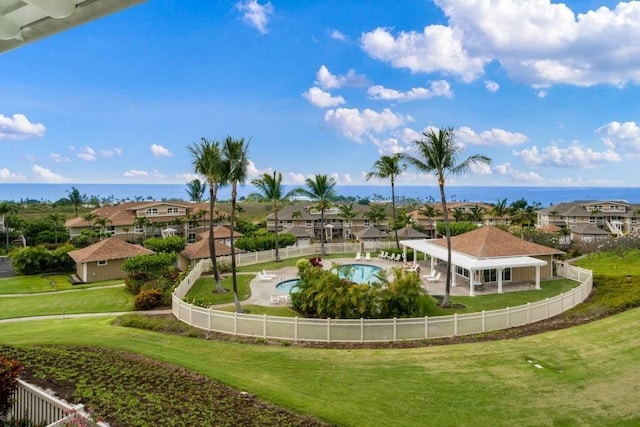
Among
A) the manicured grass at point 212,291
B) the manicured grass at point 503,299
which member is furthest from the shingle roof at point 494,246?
the manicured grass at point 212,291

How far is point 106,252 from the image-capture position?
3147cm

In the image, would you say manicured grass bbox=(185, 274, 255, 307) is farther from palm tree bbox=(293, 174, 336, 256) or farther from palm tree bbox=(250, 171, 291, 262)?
palm tree bbox=(293, 174, 336, 256)

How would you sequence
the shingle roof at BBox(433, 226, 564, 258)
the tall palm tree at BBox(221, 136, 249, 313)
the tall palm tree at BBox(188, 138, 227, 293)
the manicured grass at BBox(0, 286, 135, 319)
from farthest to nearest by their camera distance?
the shingle roof at BBox(433, 226, 564, 258) < the manicured grass at BBox(0, 286, 135, 319) < the tall palm tree at BBox(188, 138, 227, 293) < the tall palm tree at BBox(221, 136, 249, 313)

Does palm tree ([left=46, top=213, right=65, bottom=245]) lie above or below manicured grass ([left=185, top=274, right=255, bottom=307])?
above

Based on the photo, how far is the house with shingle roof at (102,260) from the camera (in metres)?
30.8

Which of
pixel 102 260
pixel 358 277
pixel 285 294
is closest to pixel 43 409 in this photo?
pixel 285 294

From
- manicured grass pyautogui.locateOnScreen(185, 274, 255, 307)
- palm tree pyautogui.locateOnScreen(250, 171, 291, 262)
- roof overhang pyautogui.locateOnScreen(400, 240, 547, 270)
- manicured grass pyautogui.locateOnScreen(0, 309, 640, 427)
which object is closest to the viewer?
manicured grass pyautogui.locateOnScreen(0, 309, 640, 427)

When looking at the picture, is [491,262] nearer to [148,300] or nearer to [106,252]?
[148,300]

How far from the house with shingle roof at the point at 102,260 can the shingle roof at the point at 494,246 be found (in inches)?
1015

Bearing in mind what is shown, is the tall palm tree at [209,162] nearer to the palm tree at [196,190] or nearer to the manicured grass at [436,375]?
the manicured grass at [436,375]

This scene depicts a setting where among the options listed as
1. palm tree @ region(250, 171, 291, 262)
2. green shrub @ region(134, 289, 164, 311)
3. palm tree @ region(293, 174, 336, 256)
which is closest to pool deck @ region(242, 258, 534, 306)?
green shrub @ region(134, 289, 164, 311)

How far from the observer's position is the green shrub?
64.5 feet

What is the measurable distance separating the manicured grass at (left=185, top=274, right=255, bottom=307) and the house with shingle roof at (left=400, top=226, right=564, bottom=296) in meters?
12.2

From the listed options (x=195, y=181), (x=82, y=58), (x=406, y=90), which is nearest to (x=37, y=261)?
(x=82, y=58)
